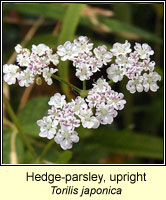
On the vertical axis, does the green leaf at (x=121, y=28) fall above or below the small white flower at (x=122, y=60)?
above

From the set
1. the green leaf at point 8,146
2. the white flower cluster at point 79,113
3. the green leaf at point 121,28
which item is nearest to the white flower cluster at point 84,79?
the white flower cluster at point 79,113

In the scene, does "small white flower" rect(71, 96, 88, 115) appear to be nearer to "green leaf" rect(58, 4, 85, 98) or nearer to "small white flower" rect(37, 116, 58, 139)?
"small white flower" rect(37, 116, 58, 139)

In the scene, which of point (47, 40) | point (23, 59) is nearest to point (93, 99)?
point (23, 59)

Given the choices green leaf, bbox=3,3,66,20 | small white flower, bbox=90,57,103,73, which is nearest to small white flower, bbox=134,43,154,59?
small white flower, bbox=90,57,103,73

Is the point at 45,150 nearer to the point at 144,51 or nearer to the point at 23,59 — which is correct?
the point at 23,59

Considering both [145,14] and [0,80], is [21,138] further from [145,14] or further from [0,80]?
[145,14]

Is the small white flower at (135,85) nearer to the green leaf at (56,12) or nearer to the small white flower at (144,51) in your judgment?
the small white flower at (144,51)
